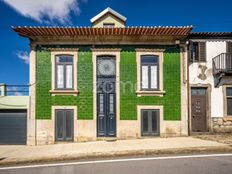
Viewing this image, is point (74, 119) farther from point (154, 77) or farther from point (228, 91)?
point (228, 91)

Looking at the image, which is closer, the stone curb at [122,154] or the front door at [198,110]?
the stone curb at [122,154]

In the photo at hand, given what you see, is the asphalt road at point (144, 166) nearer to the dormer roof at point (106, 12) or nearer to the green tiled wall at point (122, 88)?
the green tiled wall at point (122, 88)

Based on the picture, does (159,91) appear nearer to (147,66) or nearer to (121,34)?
(147,66)

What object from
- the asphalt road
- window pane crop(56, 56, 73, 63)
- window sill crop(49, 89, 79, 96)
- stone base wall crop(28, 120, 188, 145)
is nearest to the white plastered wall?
stone base wall crop(28, 120, 188, 145)

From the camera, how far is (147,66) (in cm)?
1328

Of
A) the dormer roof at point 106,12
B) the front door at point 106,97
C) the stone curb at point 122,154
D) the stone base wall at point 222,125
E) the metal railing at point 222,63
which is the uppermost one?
the dormer roof at point 106,12

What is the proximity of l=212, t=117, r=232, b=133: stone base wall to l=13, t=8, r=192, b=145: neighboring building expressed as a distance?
1.96 m

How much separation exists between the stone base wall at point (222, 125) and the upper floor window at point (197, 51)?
3632mm

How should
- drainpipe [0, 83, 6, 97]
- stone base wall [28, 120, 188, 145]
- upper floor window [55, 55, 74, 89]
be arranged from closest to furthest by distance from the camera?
stone base wall [28, 120, 188, 145] < upper floor window [55, 55, 74, 89] < drainpipe [0, 83, 6, 97]

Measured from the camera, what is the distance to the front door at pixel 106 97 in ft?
42.4

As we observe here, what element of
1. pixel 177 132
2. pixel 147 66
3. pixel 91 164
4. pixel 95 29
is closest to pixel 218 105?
pixel 177 132

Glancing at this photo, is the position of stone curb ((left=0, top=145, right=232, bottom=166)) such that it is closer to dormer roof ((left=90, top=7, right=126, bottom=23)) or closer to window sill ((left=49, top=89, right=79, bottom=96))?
window sill ((left=49, top=89, right=79, bottom=96))

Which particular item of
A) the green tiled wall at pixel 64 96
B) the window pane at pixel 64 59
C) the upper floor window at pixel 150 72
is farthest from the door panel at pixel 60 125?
the upper floor window at pixel 150 72

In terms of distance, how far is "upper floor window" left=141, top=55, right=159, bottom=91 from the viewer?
13.2m
